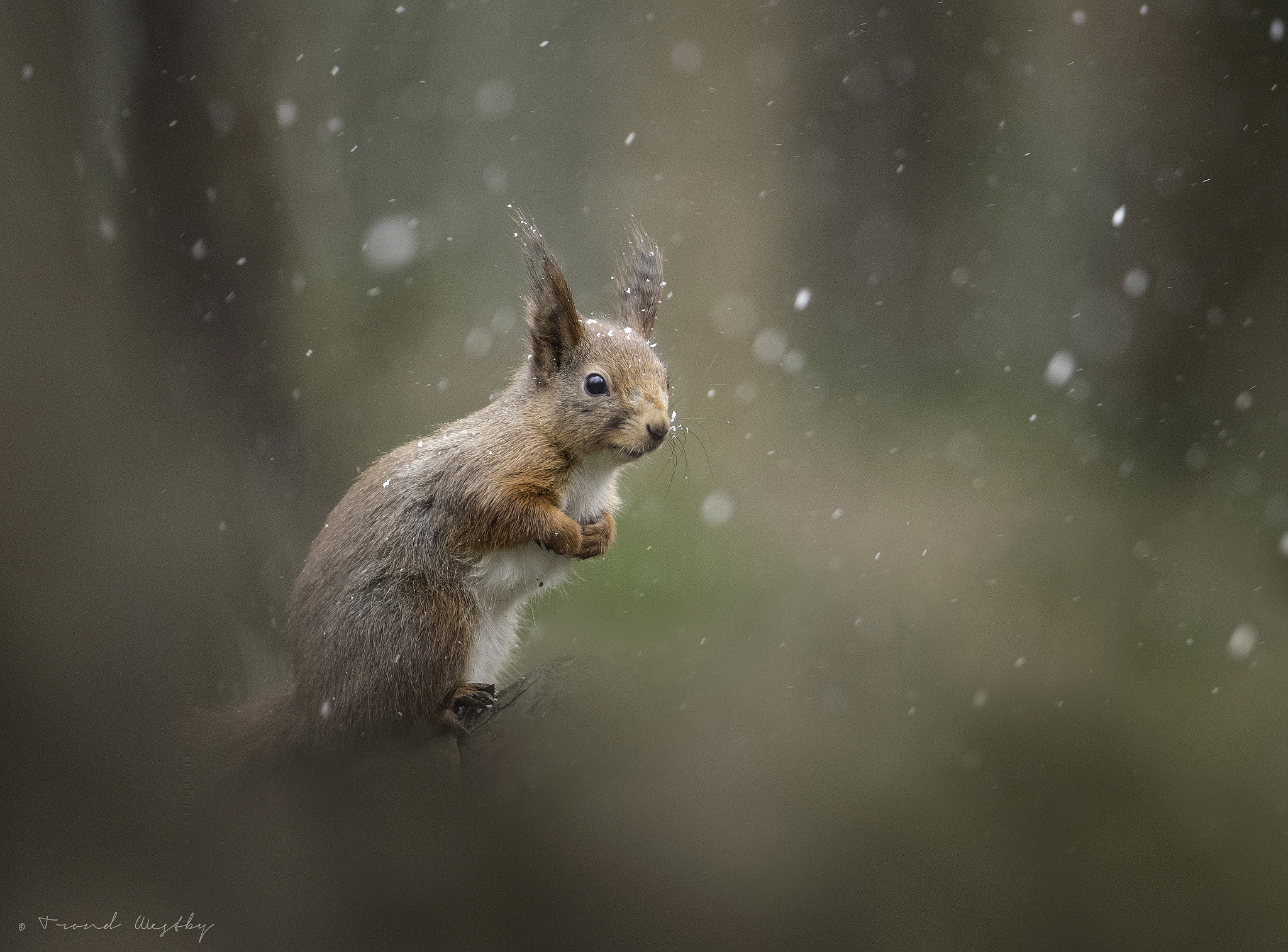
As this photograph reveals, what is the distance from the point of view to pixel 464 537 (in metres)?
1.27

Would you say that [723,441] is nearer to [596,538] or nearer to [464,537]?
[596,538]

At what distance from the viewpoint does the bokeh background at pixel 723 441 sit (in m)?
1.01


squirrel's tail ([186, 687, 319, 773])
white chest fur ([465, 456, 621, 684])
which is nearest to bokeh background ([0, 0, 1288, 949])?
squirrel's tail ([186, 687, 319, 773])

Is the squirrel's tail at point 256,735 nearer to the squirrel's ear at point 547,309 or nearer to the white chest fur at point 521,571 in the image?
the white chest fur at point 521,571

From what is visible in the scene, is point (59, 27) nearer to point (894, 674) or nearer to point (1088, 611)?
point (894, 674)

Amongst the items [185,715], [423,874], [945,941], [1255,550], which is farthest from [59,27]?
[1255,550]

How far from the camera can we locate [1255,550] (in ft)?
6.57

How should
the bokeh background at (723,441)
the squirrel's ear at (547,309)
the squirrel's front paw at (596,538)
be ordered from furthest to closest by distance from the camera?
the squirrel's front paw at (596,538), the squirrel's ear at (547,309), the bokeh background at (723,441)

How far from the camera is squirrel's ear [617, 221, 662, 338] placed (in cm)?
131

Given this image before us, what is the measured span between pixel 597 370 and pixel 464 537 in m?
0.31

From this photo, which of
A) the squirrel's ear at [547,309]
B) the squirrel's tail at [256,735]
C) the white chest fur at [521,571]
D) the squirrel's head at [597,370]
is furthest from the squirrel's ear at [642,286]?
the squirrel's tail at [256,735]

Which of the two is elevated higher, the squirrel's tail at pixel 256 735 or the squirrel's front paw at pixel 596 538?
the squirrel's front paw at pixel 596 538

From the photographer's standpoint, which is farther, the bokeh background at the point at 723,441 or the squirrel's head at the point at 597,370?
the squirrel's head at the point at 597,370

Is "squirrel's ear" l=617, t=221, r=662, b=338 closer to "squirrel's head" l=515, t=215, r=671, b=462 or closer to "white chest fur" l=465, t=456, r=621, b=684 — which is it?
"squirrel's head" l=515, t=215, r=671, b=462
